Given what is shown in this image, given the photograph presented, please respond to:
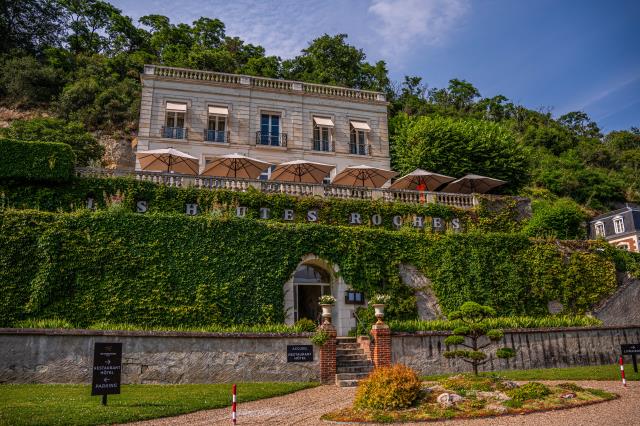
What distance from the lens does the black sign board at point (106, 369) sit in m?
11.0

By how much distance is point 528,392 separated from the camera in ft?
37.6

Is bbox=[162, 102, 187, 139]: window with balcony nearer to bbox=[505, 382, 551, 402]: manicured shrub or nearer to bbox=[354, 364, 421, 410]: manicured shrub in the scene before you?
bbox=[354, 364, 421, 410]: manicured shrub

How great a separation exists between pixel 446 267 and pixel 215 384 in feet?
34.9

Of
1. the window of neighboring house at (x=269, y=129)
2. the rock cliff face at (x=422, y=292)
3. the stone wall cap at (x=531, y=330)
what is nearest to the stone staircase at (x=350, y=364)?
the stone wall cap at (x=531, y=330)

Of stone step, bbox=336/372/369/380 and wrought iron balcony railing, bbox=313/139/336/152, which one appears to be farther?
wrought iron balcony railing, bbox=313/139/336/152

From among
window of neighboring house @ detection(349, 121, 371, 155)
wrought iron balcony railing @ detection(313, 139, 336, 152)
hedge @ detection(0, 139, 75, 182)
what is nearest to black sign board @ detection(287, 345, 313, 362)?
hedge @ detection(0, 139, 75, 182)

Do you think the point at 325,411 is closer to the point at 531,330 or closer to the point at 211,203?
the point at 531,330

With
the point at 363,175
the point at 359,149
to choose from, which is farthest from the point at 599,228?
the point at 363,175

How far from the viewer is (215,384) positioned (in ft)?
47.8

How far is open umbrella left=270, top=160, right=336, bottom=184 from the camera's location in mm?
24672

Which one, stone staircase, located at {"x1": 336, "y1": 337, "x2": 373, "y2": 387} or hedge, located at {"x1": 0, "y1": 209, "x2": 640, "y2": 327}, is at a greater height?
hedge, located at {"x1": 0, "y1": 209, "x2": 640, "y2": 327}

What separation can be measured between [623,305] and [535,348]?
7.16 metres

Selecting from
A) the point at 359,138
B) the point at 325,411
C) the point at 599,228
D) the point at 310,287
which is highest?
the point at 359,138

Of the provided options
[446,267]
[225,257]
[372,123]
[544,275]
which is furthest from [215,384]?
[372,123]
